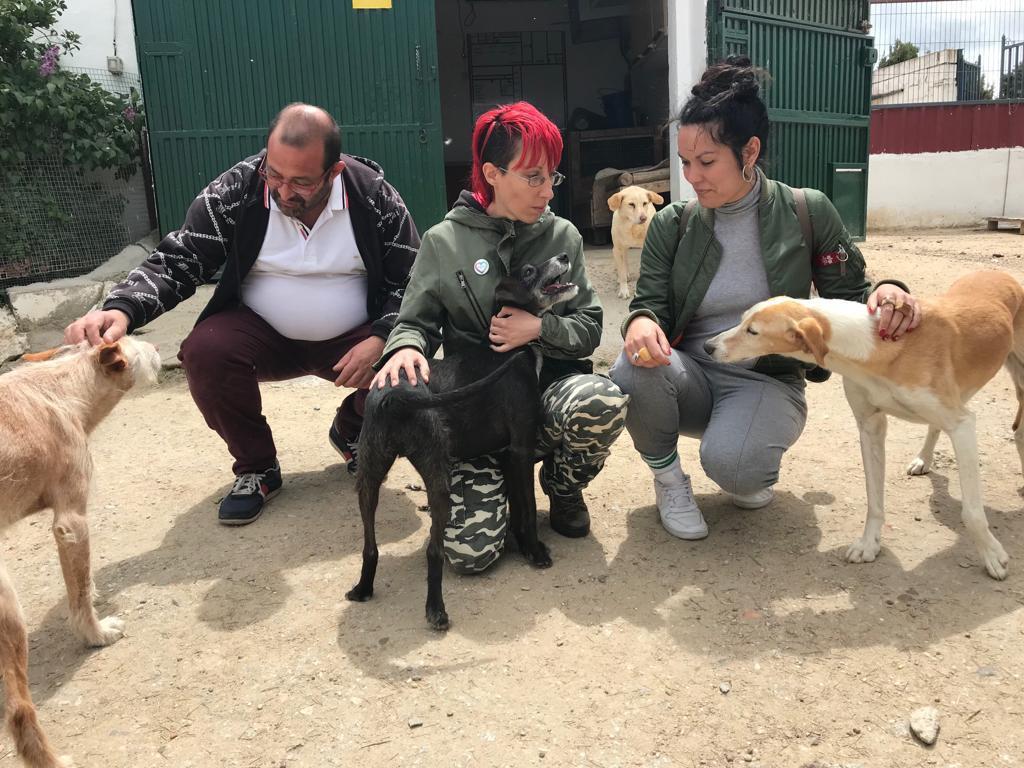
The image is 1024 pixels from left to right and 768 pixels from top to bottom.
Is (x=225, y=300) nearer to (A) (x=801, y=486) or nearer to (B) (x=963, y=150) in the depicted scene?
(A) (x=801, y=486)

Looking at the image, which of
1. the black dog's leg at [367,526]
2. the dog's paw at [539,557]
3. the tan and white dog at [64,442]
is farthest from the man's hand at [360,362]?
the dog's paw at [539,557]

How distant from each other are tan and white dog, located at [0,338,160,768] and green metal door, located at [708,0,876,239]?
245 inches

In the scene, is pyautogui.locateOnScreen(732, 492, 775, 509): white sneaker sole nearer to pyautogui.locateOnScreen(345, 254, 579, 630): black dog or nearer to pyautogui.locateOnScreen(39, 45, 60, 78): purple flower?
pyautogui.locateOnScreen(345, 254, 579, 630): black dog

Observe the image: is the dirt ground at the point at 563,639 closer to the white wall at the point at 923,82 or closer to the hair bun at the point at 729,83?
the hair bun at the point at 729,83

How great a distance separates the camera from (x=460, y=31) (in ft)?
39.4

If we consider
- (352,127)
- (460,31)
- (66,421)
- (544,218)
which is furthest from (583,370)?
(460,31)

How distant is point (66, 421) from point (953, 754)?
8.53ft

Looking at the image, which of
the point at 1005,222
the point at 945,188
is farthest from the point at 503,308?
the point at 945,188

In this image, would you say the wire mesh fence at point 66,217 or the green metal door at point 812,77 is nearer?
the wire mesh fence at point 66,217

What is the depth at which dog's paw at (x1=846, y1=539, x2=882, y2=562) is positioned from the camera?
267 cm

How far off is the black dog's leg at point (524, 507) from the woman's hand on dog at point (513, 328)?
380mm

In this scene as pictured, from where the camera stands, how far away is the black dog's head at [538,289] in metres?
2.57

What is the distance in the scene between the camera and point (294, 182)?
3.04 meters

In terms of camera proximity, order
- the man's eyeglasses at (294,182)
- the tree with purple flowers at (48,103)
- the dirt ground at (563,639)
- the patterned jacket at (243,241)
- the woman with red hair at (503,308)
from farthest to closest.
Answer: the tree with purple flowers at (48,103)
the patterned jacket at (243,241)
the man's eyeglasses at (294,182)
the woman with red hair at (503,308)
the dirt ground at (563,639)
